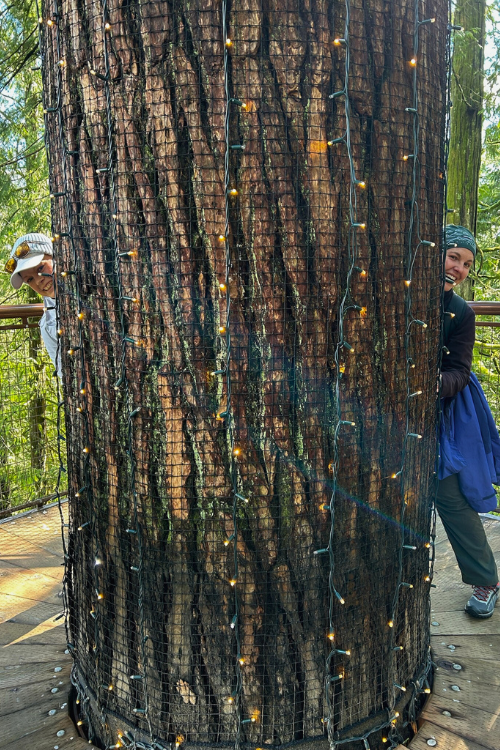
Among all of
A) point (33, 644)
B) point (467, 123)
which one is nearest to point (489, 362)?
point (467, 123)

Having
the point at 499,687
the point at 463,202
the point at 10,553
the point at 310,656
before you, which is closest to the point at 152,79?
the point at 310,656

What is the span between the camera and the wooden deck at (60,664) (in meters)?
2.04

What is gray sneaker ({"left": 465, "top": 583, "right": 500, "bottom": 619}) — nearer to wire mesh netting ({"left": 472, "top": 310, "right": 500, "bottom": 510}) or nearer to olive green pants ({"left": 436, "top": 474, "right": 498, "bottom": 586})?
olive green pants ({"left": 436, "top": 474, "right": 498, "bottom": 586})

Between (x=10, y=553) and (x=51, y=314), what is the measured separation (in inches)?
50.8

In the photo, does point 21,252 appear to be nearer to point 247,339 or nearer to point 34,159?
point 247,339

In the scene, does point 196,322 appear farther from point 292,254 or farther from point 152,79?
point 152,79

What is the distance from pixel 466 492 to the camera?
9.16 ft

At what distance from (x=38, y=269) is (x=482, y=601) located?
2.52m

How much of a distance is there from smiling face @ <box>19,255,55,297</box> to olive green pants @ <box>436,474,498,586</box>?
6.81 feet

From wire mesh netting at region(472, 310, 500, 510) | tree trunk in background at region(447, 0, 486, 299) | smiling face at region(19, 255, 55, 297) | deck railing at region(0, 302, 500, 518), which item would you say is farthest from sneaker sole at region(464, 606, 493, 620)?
tree trunk in background at region(447, 0, 486, 299)

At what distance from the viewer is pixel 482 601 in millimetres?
2736

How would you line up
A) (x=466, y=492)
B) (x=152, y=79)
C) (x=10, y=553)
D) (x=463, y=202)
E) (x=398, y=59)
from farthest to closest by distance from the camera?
(x=463, y=202) < (x=10, y=553) < (x=466, y=492) < (x=398, y=59) < (x=152, y=79)

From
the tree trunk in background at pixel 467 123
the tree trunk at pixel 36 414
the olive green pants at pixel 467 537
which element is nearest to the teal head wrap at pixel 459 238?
the olive green pants at pixel 467 537

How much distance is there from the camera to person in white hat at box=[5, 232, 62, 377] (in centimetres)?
302
